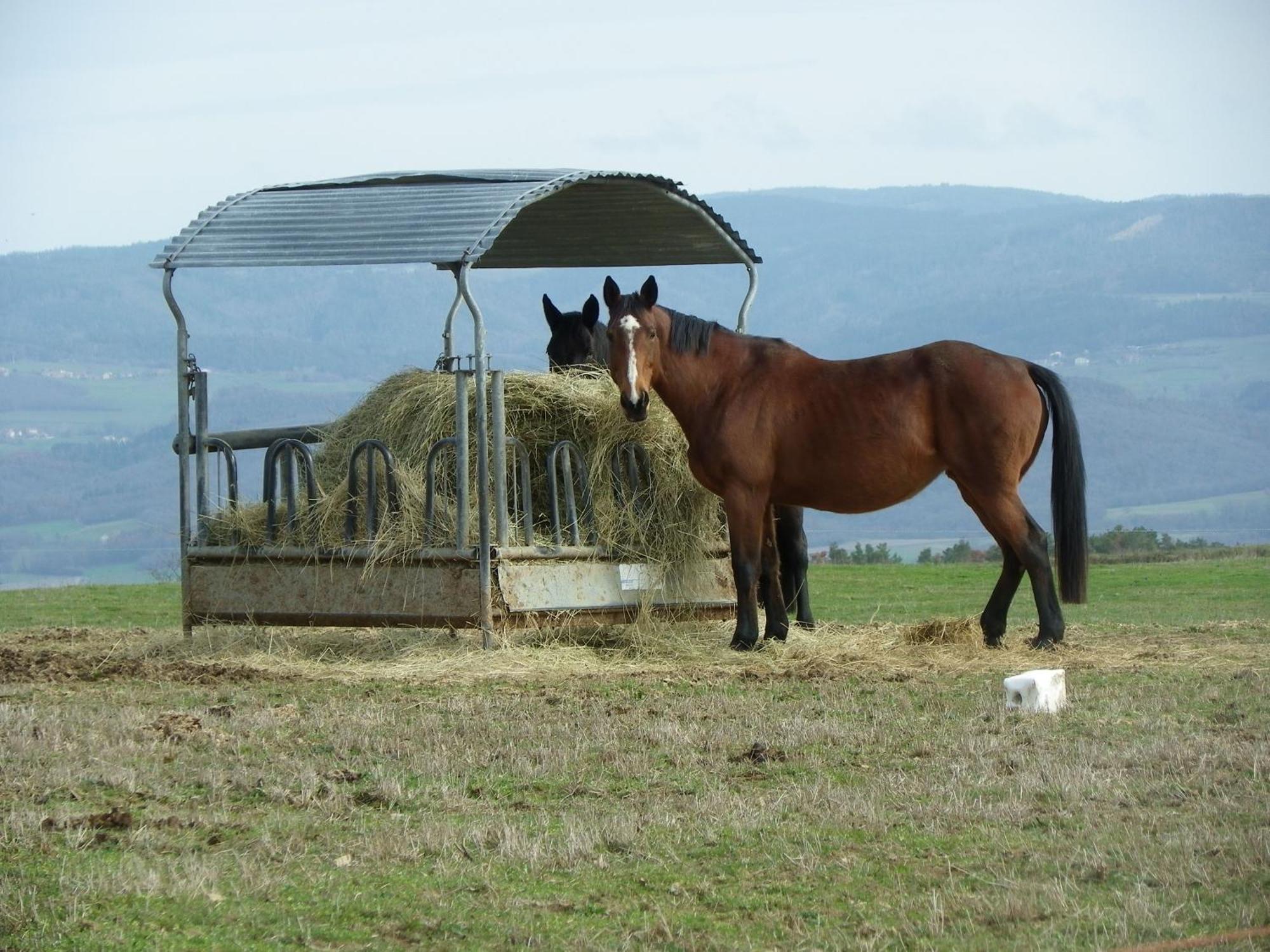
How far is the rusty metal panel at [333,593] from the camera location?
10102 millimetres

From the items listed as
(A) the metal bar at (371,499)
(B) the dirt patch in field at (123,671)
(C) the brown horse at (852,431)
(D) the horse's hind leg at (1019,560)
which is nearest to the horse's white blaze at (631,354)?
(C) the brown horse at (852,431)

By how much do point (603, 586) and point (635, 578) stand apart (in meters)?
0.27

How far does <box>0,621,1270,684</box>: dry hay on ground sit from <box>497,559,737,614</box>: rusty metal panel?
188 mm

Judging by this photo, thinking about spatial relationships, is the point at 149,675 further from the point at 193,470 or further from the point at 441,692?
the point at 193,470

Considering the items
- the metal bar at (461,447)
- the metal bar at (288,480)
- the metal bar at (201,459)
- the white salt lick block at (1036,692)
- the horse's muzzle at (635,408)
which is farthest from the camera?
the metal bar at (201,459)

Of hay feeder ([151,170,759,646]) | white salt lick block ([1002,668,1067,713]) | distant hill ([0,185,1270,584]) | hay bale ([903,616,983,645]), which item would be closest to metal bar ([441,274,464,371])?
hay feeder ([151,170,759,646])

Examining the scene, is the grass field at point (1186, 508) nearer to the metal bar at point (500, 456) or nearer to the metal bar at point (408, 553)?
the metal bar at point (408, 553)

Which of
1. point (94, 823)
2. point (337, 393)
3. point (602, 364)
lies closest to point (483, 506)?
point (602, 364)

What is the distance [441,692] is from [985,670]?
288 centimetres

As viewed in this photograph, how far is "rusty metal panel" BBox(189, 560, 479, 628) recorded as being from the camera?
398 inches

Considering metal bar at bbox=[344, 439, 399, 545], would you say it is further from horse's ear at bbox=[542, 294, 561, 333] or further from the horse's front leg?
horse's ear at bbox=[542, 294, 561, 333]

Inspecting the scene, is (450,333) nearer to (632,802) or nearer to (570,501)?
(570,501)

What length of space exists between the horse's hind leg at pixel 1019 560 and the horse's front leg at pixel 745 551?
1274 millimetres

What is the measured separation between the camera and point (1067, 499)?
33.2 ft
